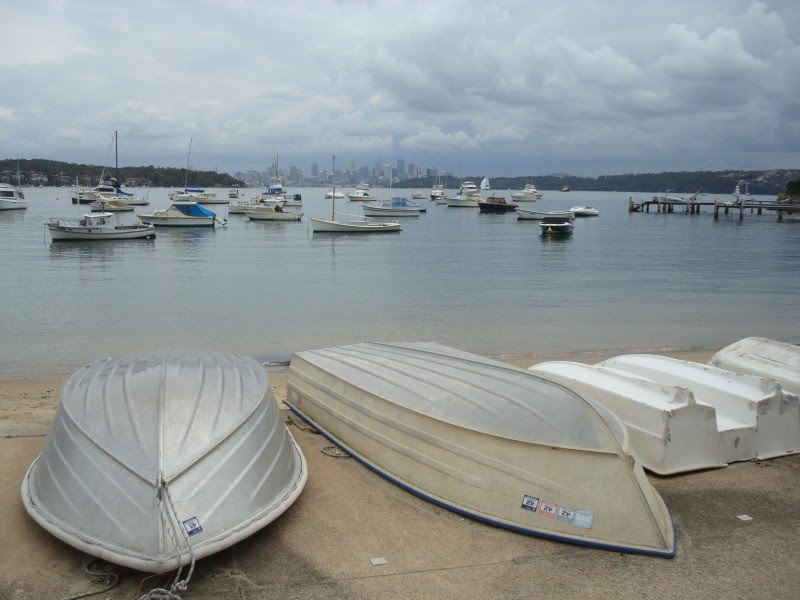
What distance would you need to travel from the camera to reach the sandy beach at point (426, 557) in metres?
4.05

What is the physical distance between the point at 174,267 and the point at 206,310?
43.7ft

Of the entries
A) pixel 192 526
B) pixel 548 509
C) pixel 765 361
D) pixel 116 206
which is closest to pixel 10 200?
pixel 116 206

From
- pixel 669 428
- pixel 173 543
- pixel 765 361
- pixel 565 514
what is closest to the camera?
pixel 173 543

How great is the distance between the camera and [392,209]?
78625 mm

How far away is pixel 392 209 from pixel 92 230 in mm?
41600

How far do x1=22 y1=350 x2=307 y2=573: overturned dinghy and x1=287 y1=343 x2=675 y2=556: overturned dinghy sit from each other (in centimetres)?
84

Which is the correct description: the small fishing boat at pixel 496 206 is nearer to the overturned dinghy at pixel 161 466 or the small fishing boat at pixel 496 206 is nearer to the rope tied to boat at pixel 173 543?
the overturned dinghy at pixel 161 466

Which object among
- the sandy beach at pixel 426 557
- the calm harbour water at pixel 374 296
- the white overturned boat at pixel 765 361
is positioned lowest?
the calm harbour water at pixel 374 296

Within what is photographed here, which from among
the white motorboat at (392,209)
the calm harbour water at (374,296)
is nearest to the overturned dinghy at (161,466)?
the calm harbour water at (374,296)

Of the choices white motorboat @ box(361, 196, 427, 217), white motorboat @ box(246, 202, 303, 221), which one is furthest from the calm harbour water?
white motorboat @ box(361, 196, 427, 217)

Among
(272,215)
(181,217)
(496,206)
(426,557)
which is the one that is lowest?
(426,557)

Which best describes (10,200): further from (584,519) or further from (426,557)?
(584,519)

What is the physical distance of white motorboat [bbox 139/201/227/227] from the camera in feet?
184

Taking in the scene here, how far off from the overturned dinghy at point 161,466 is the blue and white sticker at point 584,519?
190cm
